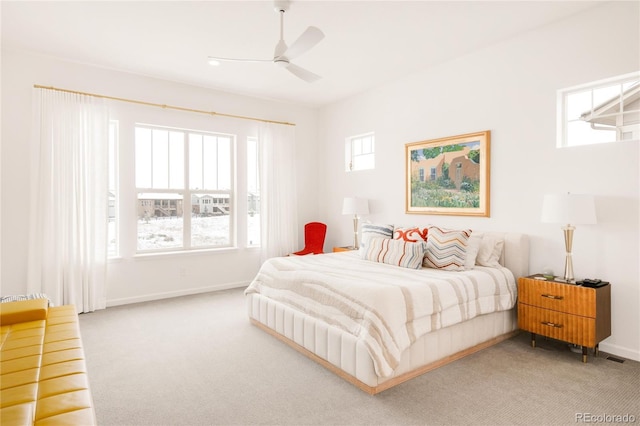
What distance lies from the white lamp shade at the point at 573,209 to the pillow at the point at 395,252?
114cm

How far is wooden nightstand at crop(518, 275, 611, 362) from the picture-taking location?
281cm

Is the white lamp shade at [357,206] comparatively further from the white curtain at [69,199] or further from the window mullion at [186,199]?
the white curtain at [69,199]

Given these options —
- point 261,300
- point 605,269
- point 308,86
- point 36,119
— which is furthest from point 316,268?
point 36,119

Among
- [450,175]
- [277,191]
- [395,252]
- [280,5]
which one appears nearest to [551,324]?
[395,252]

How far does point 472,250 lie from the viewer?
351 cm

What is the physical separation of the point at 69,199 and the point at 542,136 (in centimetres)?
500

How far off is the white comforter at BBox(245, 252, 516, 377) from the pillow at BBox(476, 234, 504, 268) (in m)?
0.13

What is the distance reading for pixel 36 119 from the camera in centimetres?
402

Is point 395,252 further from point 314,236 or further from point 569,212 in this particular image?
point 314,236

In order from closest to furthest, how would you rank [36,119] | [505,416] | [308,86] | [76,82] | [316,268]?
[505,416], [316,268], [36,119], [76,82], [308,86]

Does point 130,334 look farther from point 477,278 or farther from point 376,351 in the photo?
point 477,278

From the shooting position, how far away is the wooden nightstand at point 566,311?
281cm

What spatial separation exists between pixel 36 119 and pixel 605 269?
5784mm

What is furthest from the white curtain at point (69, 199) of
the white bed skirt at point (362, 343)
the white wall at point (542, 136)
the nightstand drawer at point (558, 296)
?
the nightstand drawer at point (558, 296)
